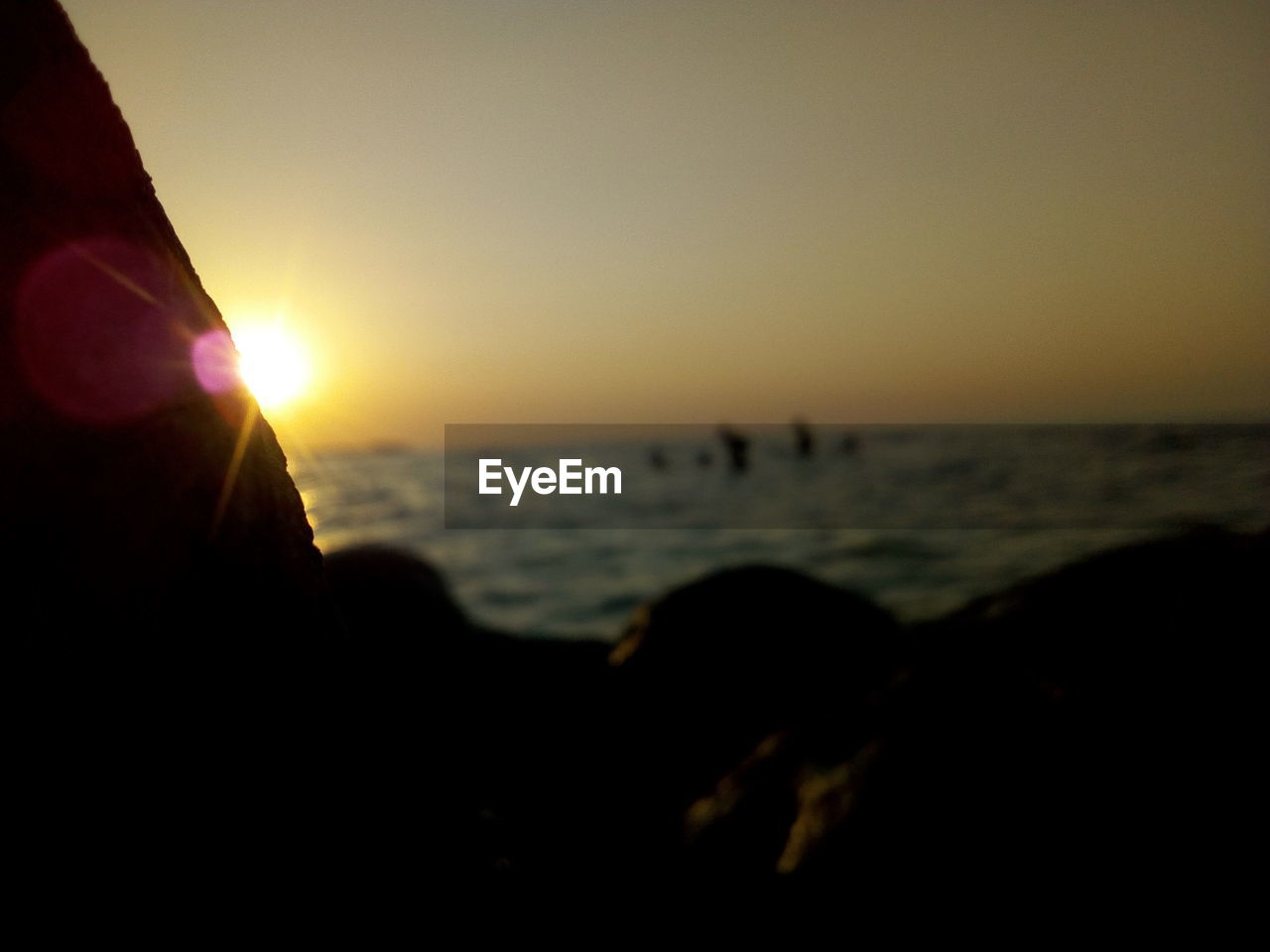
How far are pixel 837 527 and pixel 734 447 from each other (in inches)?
911

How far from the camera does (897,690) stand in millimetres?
3135

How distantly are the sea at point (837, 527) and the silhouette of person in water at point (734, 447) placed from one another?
10.9 ft

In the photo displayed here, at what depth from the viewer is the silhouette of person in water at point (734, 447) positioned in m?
41.6

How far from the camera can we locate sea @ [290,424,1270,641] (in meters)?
12.5

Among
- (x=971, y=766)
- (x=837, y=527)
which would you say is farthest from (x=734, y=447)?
(x=971, y=766)

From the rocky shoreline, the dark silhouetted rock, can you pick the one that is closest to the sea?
the rocky shoreline

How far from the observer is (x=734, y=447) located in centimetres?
4234

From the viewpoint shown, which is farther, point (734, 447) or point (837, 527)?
point (734, 447)

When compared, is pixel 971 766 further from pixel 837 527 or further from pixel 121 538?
pixel 837 527

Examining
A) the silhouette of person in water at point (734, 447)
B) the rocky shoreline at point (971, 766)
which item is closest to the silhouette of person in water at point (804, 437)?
the silhouette of person in water at point (734, 447)

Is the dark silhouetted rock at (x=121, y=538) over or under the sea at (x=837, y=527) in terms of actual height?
over

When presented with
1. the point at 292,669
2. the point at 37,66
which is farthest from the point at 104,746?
the point at 37,66

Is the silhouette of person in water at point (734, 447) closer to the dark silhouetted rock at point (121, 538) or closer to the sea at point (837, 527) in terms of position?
the sea at point (837, 527)

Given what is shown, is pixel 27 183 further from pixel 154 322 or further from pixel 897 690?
pixel 897 690
